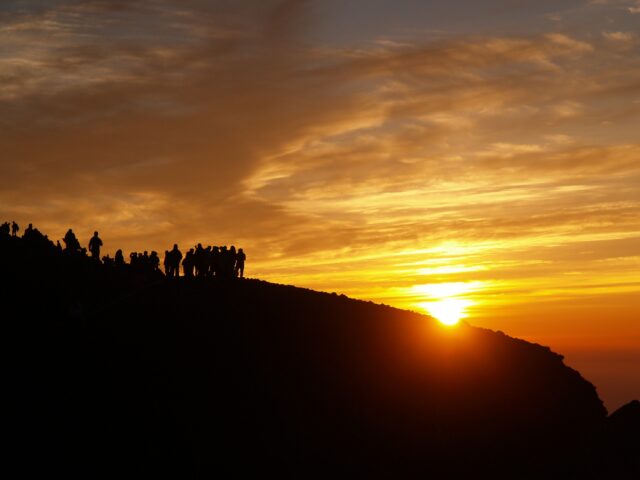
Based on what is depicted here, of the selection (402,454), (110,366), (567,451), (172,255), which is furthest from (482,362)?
(110,366)

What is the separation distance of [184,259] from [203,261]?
147 centimetres

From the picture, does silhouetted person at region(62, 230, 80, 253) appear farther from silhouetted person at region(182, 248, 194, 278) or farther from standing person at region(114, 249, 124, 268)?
silhouetted person at region(182, 248, 194, 278)

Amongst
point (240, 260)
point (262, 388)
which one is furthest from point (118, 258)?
point (262, 388)

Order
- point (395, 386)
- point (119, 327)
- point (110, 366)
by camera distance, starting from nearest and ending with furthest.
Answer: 1. point (110, 366)
2. point (119, 327)
3. point (395, 386)

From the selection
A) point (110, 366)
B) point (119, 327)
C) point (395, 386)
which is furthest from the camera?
point (395, 386)

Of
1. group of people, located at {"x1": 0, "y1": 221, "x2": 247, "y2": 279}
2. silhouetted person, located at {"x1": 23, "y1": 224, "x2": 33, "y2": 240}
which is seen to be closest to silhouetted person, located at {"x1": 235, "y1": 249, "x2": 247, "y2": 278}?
group of people, located at {"x1": 0, "y1": 221, "x2": 247, "y2": 279}

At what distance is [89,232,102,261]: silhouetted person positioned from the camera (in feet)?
237

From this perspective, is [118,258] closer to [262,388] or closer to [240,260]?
[240,260]

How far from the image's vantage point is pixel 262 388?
61.5m

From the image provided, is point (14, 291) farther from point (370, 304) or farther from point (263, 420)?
point (370, 304)

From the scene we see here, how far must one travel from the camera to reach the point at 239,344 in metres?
64.8

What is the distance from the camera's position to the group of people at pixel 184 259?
233 ft

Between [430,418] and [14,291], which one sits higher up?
[14,291]

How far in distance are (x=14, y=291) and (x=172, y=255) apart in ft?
37.7
